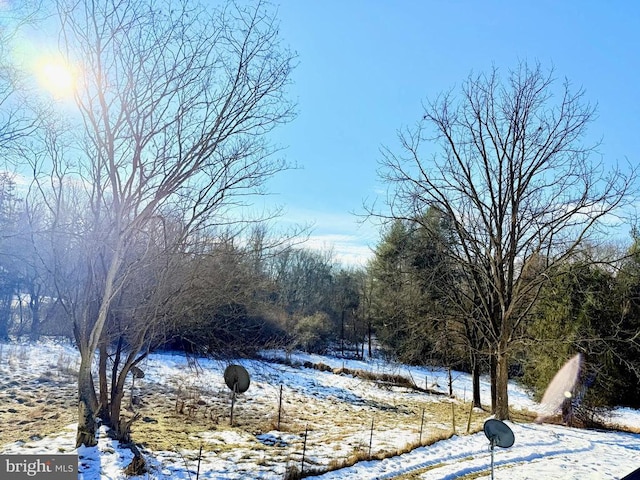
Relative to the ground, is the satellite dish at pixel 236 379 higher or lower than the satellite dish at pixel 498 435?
higher

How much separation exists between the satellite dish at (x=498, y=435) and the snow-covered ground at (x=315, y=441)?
49.7 inches

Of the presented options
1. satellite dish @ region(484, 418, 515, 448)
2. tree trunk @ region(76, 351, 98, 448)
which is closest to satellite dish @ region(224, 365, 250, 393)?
tree trunk @ region(76, 351, 98, 448)

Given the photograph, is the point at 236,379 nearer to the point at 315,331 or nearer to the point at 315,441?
the point at 315,441

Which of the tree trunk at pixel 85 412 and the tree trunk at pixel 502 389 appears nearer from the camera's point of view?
the tree trunk at pixel 85 412

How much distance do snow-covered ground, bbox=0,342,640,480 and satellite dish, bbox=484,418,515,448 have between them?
4.14 feet

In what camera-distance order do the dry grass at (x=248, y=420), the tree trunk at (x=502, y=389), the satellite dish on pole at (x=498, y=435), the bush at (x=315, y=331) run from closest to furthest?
the satellite dish on pole at (x=498, y=435) → the dry grass at (x=248, y=420) → the tree trunk at (x=502, y=389) → the bush at (x=315, y=331)

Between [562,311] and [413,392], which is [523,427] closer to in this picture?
[562,311]

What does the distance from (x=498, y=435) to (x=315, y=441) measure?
466 centimetres

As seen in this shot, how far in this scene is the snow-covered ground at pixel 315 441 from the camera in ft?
20.7

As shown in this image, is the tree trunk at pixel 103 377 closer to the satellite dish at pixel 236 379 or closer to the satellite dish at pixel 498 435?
the satellite dish at pixel 236 379

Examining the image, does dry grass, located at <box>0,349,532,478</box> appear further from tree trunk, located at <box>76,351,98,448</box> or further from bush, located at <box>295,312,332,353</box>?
bush, located at <box>295,312,332,353</box>

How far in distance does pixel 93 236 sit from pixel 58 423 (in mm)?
4656

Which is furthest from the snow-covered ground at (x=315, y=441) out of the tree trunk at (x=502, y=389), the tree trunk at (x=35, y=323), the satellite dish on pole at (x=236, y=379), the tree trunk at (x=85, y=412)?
the tree trunk at (x=35, y=323)

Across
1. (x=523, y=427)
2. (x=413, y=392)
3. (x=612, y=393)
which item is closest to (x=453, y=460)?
(x=523, y=427)
